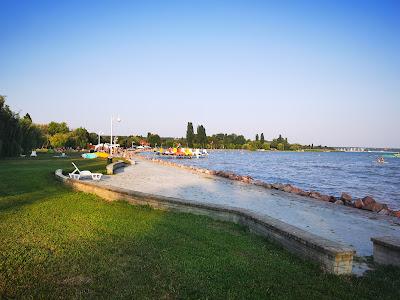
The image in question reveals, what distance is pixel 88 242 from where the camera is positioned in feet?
23.7

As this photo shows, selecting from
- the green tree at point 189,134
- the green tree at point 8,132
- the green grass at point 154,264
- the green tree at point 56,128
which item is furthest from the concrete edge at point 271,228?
the green tree at point 189,134

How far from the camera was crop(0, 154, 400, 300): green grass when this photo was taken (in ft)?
16.7

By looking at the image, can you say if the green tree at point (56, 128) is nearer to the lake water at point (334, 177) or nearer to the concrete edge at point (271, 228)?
the lake water at point (334, 177)

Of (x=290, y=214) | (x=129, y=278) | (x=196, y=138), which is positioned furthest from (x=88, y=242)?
(x=196, y=138)

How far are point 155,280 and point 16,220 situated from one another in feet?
18.1

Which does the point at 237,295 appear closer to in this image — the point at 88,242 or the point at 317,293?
the point at 317,293

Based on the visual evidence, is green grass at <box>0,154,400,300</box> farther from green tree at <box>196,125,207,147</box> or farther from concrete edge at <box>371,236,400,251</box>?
green tree at <box>196,125,207,147</box>

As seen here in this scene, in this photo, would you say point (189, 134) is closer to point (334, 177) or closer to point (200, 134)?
point (200, 134)

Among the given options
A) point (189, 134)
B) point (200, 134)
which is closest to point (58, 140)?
point (189, 134)

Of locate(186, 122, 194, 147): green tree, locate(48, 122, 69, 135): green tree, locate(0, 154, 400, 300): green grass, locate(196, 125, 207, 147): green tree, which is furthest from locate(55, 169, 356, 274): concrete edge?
locate(196, 125, 207, 147): green tree

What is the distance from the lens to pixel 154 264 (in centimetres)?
604

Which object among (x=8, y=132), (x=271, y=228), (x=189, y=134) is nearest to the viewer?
(x=271, y=228)

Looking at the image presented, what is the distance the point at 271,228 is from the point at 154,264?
320 centimetres

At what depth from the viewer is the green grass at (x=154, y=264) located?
16.7 feet
